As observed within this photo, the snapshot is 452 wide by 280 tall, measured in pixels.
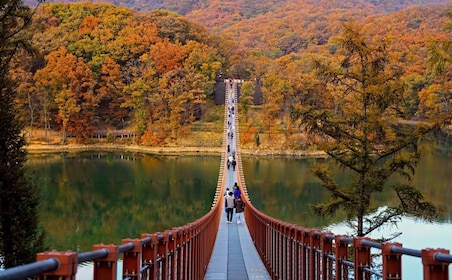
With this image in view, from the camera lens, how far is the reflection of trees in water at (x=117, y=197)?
19.5 m

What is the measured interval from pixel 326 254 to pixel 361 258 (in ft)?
3.01

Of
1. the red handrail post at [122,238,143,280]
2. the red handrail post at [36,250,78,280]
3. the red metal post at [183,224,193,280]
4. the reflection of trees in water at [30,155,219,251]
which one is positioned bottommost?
the reflection of trees in water at [30,155,219,251]

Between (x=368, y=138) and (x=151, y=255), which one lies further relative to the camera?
(x=368, y=138)

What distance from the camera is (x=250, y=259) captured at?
8984 millimetres

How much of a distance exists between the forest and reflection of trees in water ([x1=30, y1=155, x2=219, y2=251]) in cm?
849

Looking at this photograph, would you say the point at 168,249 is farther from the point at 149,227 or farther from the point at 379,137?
the point at 149,227

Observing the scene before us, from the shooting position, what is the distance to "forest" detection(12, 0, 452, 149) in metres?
46.3

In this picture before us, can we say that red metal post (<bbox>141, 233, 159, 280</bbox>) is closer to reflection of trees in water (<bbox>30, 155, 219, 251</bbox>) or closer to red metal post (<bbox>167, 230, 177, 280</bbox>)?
red metal post (<bbox>167, 230, 177, 280</bbox>)

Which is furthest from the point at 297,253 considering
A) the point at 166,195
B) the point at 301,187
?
the point at 301,187

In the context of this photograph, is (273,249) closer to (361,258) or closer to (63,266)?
(361,258)

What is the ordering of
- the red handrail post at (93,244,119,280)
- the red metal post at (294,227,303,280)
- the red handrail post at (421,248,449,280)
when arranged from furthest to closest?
the red metal post at (294,227,303,280) → the red handrail post at (93,244,119,280) → the red handrail post at (421,248,449,280)

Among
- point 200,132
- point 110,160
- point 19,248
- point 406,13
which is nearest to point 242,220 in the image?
Result: point 19,248

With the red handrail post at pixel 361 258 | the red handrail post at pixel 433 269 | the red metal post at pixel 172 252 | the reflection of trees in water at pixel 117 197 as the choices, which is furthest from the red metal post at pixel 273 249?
the reflection of trees in water at pixel 117 197

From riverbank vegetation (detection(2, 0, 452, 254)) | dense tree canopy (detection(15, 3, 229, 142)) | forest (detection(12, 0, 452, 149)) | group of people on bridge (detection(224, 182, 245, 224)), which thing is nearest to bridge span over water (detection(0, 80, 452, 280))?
group of people on bridge (detection(224, 182, 245, 224))
